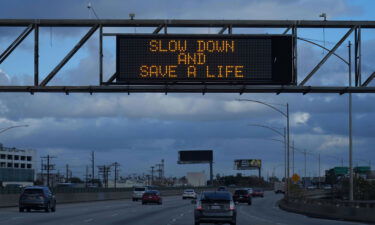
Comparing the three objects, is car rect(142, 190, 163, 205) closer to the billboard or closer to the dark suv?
the dark suv

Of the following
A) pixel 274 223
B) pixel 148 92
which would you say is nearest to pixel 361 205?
pixel 274 223

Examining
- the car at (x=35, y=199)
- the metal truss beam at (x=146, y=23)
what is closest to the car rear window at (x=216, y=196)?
the metal truss beam at (x=146, y=23)

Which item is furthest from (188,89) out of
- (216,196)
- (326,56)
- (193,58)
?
(216,196)

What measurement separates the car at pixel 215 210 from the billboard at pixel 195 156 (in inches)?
6143

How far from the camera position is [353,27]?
21.9m

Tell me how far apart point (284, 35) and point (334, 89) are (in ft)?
8.36

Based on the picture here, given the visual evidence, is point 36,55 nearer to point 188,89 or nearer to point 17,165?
point 188,89

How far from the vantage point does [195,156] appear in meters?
188

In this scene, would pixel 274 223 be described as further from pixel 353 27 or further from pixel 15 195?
pixel 15 195

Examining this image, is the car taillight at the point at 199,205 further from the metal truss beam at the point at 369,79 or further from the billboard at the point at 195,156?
the billboard at the point at 195,156

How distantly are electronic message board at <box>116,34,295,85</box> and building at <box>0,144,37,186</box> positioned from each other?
14463 cm

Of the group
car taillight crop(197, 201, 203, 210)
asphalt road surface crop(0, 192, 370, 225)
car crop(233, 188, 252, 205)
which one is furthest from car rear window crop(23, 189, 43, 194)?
car crop(233, 188, 252, 205)

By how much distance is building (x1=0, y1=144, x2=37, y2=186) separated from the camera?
165750 mm

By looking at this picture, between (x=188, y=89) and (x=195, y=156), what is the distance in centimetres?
16700
